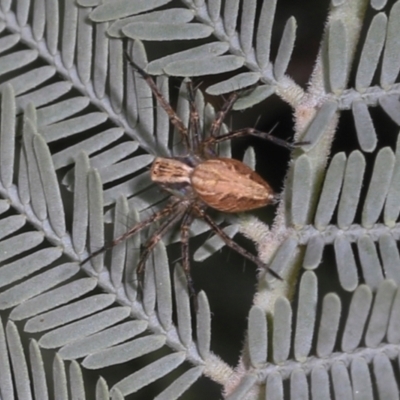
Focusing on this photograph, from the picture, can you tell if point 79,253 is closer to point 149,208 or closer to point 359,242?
point 149,208

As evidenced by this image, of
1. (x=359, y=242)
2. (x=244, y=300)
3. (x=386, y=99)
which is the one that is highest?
(x=386, y=99)

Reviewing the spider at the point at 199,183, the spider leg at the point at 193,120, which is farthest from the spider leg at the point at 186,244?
the spider leg at the point at 193,120

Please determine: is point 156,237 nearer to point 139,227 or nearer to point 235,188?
point 139,227

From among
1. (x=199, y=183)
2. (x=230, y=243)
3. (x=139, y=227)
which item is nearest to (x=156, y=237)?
(x=139, y=227)

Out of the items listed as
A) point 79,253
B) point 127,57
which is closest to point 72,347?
point 79,253

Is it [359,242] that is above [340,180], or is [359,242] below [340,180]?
below

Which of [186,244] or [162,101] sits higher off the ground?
[162,101]

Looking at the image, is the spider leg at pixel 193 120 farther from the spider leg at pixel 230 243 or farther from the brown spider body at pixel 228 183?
the spider leg at pixel 230 243
